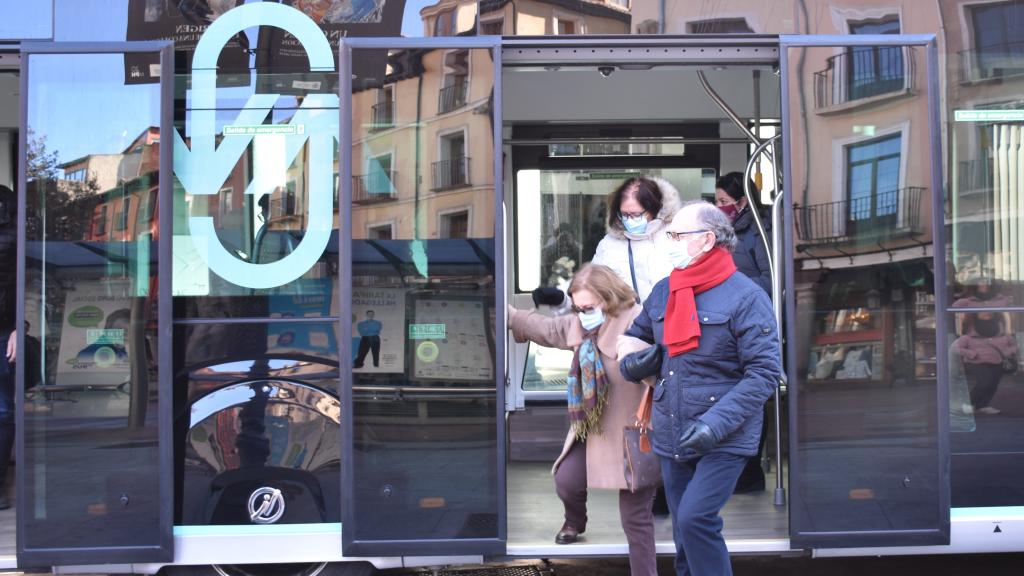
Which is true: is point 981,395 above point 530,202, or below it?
below

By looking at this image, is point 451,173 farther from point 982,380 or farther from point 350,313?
point 982,380

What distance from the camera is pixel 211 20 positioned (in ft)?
14.2

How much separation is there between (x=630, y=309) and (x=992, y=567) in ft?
8.88

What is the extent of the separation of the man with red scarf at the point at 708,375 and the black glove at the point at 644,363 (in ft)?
0.14

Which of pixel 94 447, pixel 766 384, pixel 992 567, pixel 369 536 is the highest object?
pixel 766 384

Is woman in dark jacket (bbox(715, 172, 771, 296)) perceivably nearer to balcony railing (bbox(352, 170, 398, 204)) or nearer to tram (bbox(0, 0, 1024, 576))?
tram (bbox(0, 0, 1024, 576))

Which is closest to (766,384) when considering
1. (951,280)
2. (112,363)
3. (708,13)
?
(951,280)

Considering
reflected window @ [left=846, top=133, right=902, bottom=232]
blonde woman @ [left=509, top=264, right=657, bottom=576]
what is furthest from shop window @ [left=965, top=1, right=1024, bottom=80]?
blonde woman @ [left=509, top=264, right=657, bottom=576]

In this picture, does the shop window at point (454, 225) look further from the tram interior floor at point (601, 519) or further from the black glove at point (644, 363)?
the tram interior floor at point (601, 519)

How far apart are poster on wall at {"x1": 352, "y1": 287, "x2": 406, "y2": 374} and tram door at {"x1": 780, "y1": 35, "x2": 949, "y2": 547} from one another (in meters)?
1.65

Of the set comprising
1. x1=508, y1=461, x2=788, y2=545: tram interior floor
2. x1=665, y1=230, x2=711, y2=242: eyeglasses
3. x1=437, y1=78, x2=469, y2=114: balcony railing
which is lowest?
x1=508, y1=461, x2=788, y2=545: tram interior floor

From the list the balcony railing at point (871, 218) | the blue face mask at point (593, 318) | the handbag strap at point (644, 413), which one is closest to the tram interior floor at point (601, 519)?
the handbag strap at point (644, 413)

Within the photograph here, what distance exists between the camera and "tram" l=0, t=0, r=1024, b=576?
4312mm

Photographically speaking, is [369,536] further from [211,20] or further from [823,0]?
[823,0]
